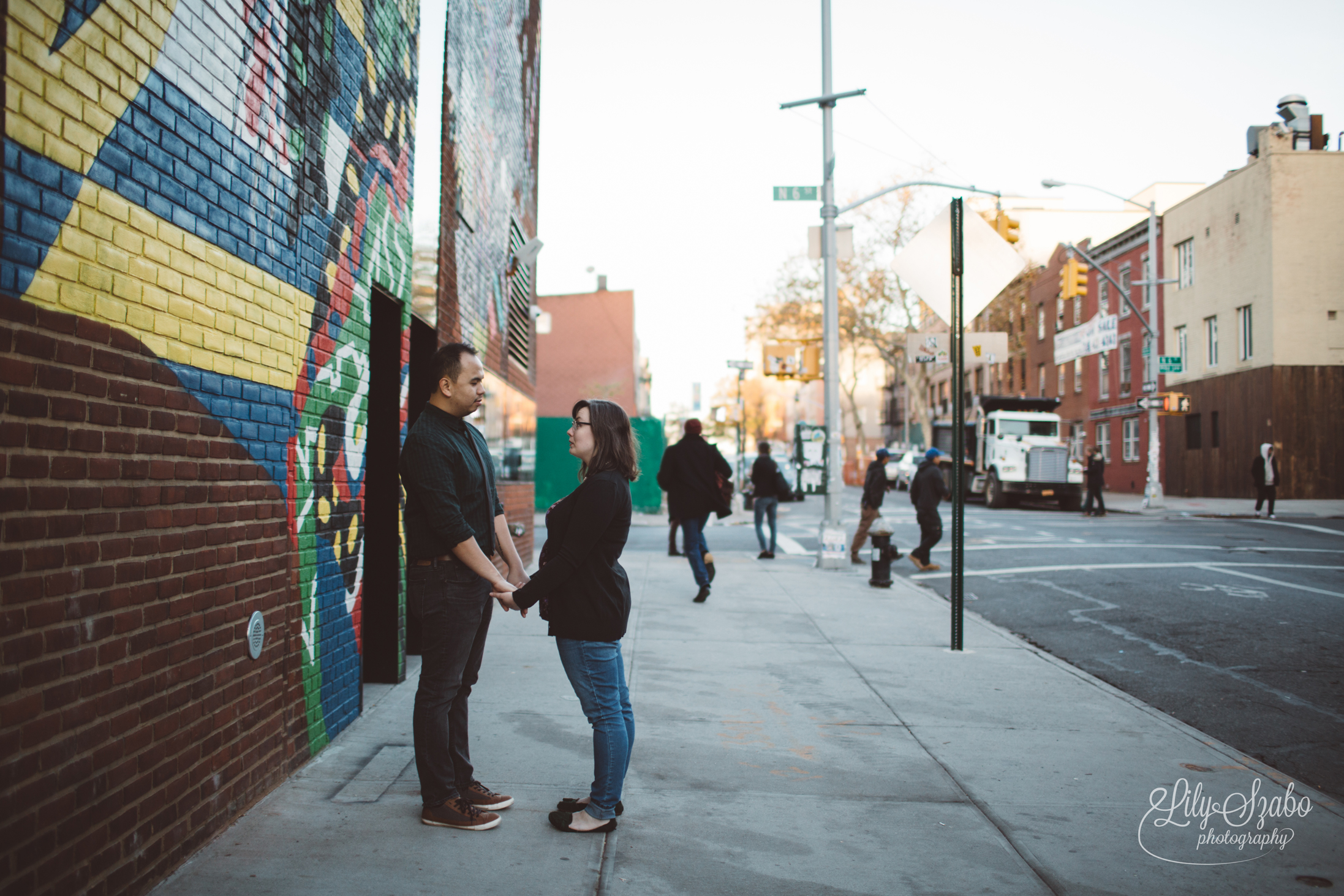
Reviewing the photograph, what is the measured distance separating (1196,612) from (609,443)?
7.67 meters

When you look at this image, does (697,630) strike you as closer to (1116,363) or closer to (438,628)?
(438,628)

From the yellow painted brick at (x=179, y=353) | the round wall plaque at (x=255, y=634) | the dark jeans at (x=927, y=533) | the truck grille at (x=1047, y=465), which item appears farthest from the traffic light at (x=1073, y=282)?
the yellow painted brick at (x=179, y=353)

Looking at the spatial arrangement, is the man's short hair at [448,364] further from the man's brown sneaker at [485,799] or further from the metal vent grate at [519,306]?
the metal vent grate at [519,306]

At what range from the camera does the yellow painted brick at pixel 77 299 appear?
2.50 metres

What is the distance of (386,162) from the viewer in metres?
5.55

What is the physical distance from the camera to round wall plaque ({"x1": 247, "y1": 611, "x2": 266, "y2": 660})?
367 centimetres

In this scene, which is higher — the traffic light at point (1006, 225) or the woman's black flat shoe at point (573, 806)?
the traffic light at point (1006, 225)

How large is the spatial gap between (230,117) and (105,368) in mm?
1338

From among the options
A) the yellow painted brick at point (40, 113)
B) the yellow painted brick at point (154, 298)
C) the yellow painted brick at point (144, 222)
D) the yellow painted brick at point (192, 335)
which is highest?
the yellow painted brick at point (40, 113)

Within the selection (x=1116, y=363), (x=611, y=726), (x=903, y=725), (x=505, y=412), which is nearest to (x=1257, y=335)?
(x=1116, y=363)

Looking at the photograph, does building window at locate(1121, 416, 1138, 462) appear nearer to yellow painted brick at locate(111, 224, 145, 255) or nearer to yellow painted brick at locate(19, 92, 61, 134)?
yellow painted brick at locate(111, 224, 145, 255)

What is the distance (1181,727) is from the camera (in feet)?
17.3

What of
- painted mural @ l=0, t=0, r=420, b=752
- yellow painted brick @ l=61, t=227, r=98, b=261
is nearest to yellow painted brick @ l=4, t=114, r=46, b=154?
painted mural @ l=0, t=0, r=420, b=752

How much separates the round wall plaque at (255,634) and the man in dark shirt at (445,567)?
2.18 ft
